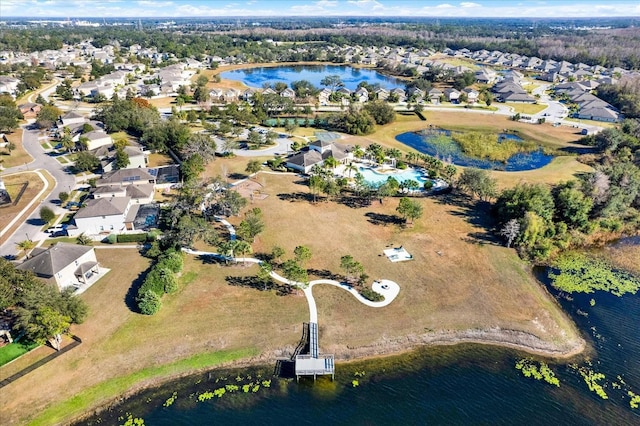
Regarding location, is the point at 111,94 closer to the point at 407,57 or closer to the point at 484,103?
the point at 484,103

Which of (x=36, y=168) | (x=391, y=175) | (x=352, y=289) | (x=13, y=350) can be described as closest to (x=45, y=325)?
(x=13, y=350)

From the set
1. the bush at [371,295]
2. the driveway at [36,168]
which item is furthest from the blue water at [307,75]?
the bush at [371,295]

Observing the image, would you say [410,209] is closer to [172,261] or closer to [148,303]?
[172,261]

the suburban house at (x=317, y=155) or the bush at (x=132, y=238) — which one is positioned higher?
the suburban house at (x=317, y=155)

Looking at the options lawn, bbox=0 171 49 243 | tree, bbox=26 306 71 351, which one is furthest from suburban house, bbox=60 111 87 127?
tree, bbox=26 306 71 351

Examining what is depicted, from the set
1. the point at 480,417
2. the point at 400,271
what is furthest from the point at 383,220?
the point at 480,417

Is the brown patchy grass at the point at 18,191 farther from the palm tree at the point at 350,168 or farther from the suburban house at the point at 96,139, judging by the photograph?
the palm tree at the point at 350,168
